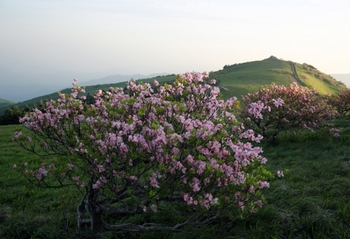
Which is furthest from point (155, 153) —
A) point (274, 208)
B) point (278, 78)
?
point (278, 78)

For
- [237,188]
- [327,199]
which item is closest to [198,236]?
[237,188]

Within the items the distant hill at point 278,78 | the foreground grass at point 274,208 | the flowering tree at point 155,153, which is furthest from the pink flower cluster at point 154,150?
the distant hill at point 278,78

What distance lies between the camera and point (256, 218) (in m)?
7.35

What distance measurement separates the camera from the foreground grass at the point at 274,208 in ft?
22.3

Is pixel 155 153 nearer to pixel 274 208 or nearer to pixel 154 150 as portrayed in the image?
pixel 154 150

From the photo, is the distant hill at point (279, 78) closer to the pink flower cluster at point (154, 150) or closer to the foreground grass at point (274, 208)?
the foreground grass at point (274, 208)

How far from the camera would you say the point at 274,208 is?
7684 mm

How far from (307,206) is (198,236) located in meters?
3.26

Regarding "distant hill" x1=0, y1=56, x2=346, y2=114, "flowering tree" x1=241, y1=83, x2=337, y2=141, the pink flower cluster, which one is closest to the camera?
the pink flower cluster

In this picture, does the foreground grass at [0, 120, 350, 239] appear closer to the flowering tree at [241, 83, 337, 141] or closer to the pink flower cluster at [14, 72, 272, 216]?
the pink flower cluster at [14, 72, 272, 216]

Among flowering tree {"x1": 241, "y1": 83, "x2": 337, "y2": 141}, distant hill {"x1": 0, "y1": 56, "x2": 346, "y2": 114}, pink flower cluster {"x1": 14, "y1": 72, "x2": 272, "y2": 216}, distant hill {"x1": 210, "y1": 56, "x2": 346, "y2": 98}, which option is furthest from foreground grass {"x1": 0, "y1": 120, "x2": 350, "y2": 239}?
distant hill {"x1": 210, "y1": 56, "x2": 346, "y2": 98}

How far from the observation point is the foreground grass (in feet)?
22.3

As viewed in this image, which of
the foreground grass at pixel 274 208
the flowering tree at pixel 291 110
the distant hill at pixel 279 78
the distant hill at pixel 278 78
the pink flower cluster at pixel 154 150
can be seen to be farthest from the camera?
the distant hill at pixel 279 78

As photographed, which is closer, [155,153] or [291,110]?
[155,153]
